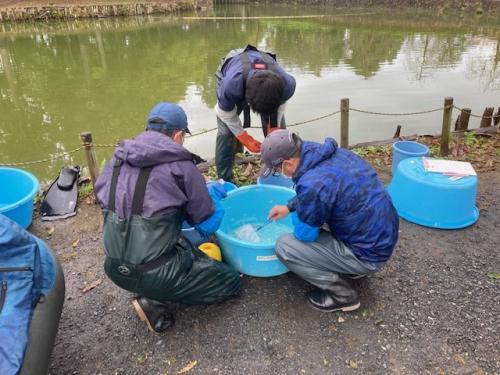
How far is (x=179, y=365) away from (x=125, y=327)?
Result: 559 mm

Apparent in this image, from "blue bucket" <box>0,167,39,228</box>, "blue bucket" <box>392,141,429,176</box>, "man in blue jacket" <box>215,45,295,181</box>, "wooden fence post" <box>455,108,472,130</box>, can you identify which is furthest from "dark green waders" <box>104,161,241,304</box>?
"wooden fence post" <box>455,108,472,130</box>

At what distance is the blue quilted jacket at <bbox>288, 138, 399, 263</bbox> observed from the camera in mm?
2447

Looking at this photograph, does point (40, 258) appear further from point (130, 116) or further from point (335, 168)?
point (130, 116)

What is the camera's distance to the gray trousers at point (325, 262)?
2.75 meters

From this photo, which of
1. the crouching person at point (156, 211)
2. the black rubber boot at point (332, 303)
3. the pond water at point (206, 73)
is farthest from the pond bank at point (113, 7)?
the black rubber boot at point (332, 303)

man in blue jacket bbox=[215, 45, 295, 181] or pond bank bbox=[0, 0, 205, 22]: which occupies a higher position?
pond bank bbox=[0, 0, 205, 22]

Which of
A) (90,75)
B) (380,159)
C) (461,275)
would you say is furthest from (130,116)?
(461,275)

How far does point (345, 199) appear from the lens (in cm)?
247

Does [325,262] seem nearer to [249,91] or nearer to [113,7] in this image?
[249,91]

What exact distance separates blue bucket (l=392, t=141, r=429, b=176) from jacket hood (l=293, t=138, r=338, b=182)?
2.32 m

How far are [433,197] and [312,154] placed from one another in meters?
1.81

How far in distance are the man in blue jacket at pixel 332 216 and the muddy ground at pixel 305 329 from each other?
265 mm

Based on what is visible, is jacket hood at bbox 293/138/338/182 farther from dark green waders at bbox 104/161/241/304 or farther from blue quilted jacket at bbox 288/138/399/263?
dark green waders at bbox 104/161/241/304

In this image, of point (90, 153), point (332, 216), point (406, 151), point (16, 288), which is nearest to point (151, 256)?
point (16, 288)
